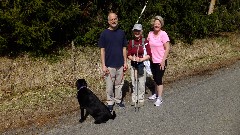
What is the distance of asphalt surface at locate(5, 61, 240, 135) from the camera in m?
5.57

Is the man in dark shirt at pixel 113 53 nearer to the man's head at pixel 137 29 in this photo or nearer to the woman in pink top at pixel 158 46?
the man's head at pixel 137 29

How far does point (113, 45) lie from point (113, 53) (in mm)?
166

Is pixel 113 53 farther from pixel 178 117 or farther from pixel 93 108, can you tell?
pixel 178 117

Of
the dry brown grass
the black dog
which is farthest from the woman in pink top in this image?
the dry brown grass

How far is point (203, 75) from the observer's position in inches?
347

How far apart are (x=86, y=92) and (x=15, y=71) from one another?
3.17 m

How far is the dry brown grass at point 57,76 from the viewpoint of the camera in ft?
20.7

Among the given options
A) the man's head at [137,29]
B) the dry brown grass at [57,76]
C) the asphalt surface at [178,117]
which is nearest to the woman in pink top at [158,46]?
the man's head at [137,29]

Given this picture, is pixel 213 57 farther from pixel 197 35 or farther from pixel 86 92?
pixel 86 92

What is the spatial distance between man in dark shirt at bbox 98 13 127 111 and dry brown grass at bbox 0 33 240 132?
111cm

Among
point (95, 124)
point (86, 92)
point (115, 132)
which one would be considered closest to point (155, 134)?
point (115, 132)

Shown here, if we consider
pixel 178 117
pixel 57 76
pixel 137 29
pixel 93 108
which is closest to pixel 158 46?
pixel 137 29

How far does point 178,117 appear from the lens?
20.0 feet

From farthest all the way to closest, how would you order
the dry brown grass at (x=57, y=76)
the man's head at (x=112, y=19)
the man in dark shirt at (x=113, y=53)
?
1. the dry brown grass at (x=57, y=76)
2. the man in dark shirt at (x=113, y=53)
3. the man's head at (x=112, y=19)
